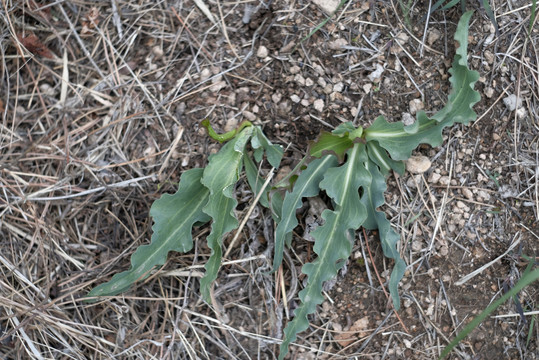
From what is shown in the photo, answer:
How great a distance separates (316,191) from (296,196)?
3.5 inches

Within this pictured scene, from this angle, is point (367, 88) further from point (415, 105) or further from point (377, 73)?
point (415, 105)

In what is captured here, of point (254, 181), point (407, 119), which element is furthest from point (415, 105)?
point (254, 181)

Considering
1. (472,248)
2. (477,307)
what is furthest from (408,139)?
(477,307)

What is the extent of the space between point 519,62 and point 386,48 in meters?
0.56

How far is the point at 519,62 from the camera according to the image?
81.4 inches

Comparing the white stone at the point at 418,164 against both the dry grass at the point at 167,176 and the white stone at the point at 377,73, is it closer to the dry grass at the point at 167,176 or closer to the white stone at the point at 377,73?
the dry grass at the point at 167,176

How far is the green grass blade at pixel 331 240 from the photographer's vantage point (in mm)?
1903

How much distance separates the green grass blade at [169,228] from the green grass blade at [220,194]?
10cm

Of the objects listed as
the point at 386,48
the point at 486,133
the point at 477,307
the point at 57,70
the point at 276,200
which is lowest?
the point at 477,307

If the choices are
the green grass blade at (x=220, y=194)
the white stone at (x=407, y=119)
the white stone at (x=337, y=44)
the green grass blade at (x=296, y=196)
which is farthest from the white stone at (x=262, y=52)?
the white stone at (x=407, y=119)

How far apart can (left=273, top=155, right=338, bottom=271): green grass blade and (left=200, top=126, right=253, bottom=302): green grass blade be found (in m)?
0.19

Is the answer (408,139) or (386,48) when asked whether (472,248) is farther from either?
(386,48)

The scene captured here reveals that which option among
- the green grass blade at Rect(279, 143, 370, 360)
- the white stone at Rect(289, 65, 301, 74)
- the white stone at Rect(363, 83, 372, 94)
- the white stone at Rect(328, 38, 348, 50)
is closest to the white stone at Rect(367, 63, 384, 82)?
the white stone at Rect(363, 83, 372, 94)

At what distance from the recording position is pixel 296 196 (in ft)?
Answer: 6.51
